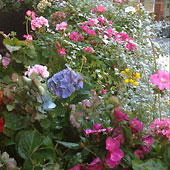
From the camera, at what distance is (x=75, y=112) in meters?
0.69

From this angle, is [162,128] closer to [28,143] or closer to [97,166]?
[97,166]

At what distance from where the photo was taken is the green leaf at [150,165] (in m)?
0.58

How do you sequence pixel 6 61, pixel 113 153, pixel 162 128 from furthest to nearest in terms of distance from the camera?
pixel 6 61
pixel 162 128
pixel 113 153

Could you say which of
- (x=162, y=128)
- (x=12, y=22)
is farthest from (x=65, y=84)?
(x=12, y=22)

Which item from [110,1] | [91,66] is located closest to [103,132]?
[91,66]

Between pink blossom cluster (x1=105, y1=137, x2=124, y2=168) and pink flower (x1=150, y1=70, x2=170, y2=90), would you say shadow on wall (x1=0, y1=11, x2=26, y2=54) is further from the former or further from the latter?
pink blossom cluster (x1=105, y1=137, x2=124, y2=168)

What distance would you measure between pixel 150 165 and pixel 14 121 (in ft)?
1.15

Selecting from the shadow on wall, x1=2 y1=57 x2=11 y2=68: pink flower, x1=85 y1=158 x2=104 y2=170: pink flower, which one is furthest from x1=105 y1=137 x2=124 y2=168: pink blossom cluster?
the shadow on wall

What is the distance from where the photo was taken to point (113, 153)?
59 centimetres

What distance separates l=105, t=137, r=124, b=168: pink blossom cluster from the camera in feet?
1.93

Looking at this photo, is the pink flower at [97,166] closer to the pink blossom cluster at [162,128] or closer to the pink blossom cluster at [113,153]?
the pink blossom cluster at [113,153]

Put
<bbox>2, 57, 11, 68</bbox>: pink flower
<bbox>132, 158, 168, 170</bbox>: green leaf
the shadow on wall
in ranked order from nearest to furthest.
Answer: <bbox>132, 158, 168, 170</bbox>: green leaf → <bbox>2, 57, 11, 68</bbox>: pink flower → the shadow on wall

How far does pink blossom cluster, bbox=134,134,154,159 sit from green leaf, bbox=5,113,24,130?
30 centimetres

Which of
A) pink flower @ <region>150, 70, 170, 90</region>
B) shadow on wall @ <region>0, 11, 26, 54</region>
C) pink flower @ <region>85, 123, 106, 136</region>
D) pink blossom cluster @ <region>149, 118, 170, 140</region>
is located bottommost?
shadow on wall @ <region>0, 11, 26, 54</region>
